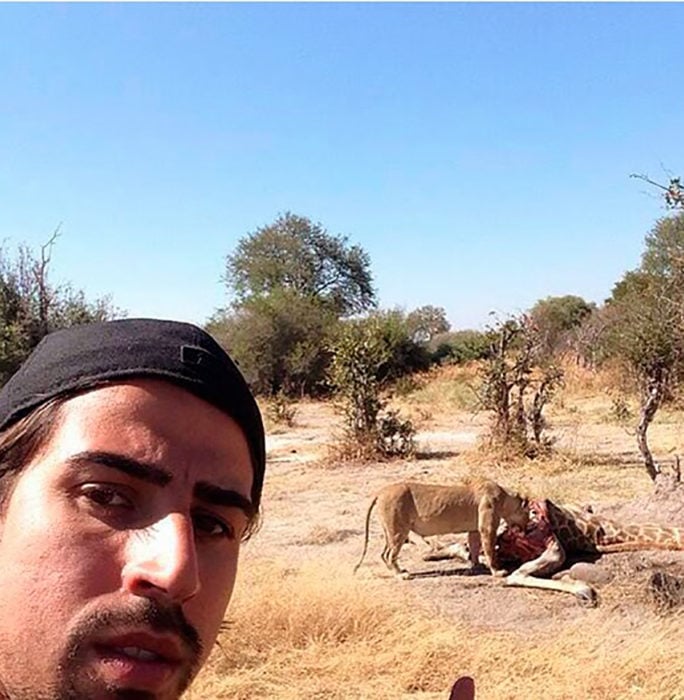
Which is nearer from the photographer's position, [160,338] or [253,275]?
[160,338]

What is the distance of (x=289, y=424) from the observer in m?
18.4

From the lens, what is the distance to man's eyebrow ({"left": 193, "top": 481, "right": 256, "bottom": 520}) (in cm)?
109

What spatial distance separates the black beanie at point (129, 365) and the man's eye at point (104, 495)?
14cm

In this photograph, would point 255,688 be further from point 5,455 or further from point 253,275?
point 253,275

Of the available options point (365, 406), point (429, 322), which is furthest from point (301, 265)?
point (365, 406)

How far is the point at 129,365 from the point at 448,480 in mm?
Result: 10052

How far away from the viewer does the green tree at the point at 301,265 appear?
127 ft

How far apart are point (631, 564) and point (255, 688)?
3482mm

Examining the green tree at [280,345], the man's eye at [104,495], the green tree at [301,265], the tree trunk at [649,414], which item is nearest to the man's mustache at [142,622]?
the man's eye at [104,495]

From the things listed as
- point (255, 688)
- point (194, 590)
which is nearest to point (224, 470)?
point (194, 590)

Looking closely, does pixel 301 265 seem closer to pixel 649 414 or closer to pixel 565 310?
pixel 565 310

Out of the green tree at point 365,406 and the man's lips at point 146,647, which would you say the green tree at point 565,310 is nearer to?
the green tree at point 365,406

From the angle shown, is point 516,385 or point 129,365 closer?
point 129,365

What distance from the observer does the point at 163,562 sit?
0.98 meters
